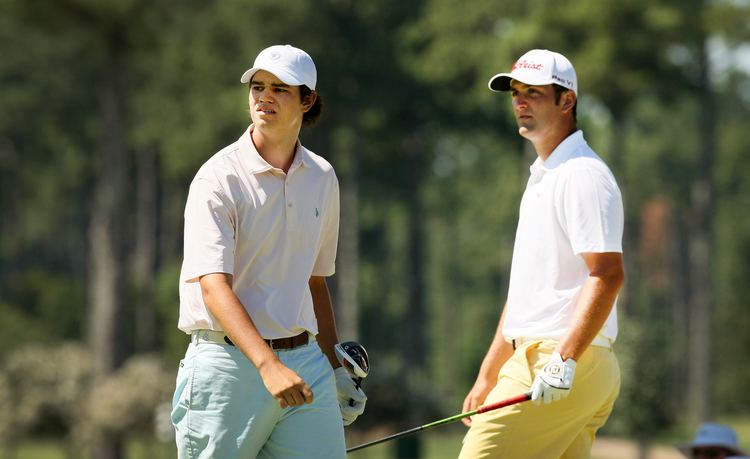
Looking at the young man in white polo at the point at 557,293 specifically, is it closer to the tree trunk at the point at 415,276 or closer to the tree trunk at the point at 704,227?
the tree trunk at the point at 704,227

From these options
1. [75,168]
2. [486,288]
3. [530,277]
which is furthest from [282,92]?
[486,288]

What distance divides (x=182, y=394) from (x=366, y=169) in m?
43.5

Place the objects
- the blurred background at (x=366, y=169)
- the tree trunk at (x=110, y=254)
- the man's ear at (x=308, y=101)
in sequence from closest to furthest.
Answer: the man's ear at (x=308, y=101) → the blurred background at (x=366, y=169) → the tree trunk at (x=110, y=254)

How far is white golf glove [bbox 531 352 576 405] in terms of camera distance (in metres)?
4.90

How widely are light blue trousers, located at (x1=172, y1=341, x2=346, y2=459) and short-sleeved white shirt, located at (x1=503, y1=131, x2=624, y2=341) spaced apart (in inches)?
34.2

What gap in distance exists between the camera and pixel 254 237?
183 inches

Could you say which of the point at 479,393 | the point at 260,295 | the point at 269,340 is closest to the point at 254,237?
the point at 260,295

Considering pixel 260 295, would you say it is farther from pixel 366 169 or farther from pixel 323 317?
pixel 366 169

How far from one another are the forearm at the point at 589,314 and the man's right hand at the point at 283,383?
102 centimetres

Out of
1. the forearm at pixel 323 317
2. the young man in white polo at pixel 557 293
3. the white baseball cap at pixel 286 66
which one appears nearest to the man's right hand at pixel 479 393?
the young man in white polo at pixel 557 293

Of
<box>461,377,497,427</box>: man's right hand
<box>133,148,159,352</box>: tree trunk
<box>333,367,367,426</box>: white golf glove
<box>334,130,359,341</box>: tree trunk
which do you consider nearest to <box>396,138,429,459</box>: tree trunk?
<box>334,130,359,341</box>: tree trunk

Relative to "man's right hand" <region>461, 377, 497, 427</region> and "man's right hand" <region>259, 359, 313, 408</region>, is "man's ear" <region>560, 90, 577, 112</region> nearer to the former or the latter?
"man's right hand" <region>461, 377, 497, 427</region>

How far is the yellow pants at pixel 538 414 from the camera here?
5117mm

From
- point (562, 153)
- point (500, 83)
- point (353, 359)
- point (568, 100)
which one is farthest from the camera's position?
point (500, 83)
